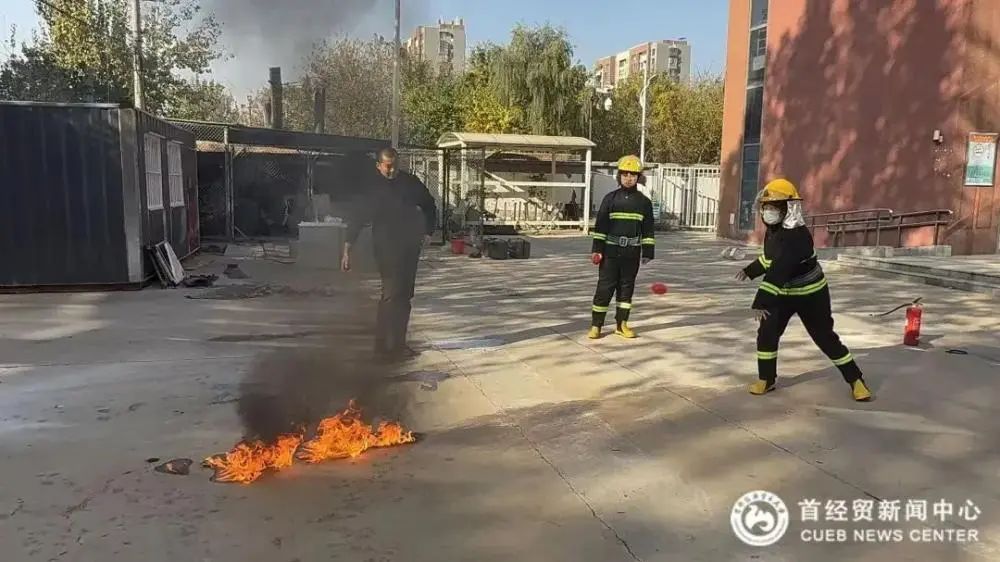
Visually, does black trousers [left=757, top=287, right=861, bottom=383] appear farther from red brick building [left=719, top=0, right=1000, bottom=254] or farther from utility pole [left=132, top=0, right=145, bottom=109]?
utility pole [left=132, top=0, right=145, bottom=109]

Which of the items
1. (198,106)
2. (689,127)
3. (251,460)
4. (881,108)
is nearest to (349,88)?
(881,108)

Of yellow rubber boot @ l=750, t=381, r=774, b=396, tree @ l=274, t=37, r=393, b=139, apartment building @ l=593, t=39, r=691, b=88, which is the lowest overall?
yellow rubber boot @ l=750, t=381, r=774, b=396

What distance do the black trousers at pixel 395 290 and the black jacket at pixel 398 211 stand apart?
78 millimetres

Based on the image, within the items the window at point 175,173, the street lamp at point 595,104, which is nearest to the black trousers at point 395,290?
the window at point 175,173

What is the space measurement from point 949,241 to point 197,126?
59.5 feet

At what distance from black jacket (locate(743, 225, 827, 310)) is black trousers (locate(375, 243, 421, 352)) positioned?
2.87 metres

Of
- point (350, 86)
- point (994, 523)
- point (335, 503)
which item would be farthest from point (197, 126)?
point (994, 523)

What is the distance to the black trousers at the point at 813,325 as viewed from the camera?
207 inches

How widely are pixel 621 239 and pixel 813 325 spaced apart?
2358mm

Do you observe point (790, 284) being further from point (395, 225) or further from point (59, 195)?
point (59, 195)

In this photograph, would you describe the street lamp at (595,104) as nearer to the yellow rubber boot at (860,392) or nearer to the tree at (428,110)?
the tree at (428,110)

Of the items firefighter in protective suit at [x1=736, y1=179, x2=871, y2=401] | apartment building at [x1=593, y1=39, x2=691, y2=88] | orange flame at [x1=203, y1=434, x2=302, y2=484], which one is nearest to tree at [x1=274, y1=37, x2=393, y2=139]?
orange flame at [x1=203, y1=434, x2=302, y2=484]

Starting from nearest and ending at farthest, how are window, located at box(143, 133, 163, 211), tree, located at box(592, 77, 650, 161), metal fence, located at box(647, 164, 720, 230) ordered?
window, located at box(143, 133, 163, 211) < metal fence, located at box(647, 164, 720, 230) < tree, located at box(592, 77, 650, 161)

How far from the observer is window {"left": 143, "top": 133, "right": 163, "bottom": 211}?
11.1 m
